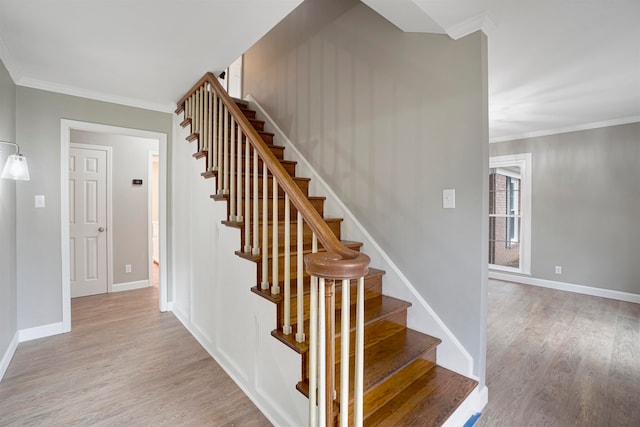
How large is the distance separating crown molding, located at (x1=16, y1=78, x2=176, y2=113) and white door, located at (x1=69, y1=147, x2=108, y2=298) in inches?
51.5

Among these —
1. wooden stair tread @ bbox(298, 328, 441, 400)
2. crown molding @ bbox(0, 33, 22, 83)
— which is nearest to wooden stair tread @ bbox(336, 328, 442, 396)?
wooden stair tread @ bbox(298, 328, 441, 400)

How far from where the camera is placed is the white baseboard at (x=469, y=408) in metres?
1.58

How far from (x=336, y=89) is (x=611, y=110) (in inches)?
137

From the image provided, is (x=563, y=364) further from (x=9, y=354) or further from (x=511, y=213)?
(x=9, y=354)

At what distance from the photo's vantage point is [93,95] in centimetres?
288

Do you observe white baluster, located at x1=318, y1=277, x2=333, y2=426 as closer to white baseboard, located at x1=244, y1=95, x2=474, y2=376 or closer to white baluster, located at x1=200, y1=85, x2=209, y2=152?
white baseboard, located at x1=244, y1=95, x2=474, y2=376

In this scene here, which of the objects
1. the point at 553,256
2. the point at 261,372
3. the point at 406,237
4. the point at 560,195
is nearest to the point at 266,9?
the point at 406,237

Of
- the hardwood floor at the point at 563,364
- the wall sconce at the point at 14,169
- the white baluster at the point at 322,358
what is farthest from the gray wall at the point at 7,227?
the hardwood floor at the point at 563,364

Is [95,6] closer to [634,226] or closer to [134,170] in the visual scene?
[134,170]

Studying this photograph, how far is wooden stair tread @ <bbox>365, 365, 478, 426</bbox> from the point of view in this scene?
1.48 meters

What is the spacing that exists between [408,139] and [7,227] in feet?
10.2

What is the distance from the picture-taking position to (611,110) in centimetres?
355

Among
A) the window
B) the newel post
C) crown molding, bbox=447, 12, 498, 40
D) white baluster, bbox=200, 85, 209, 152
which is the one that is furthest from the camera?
the window

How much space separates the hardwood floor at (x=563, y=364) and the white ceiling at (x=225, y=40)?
2.33 m
